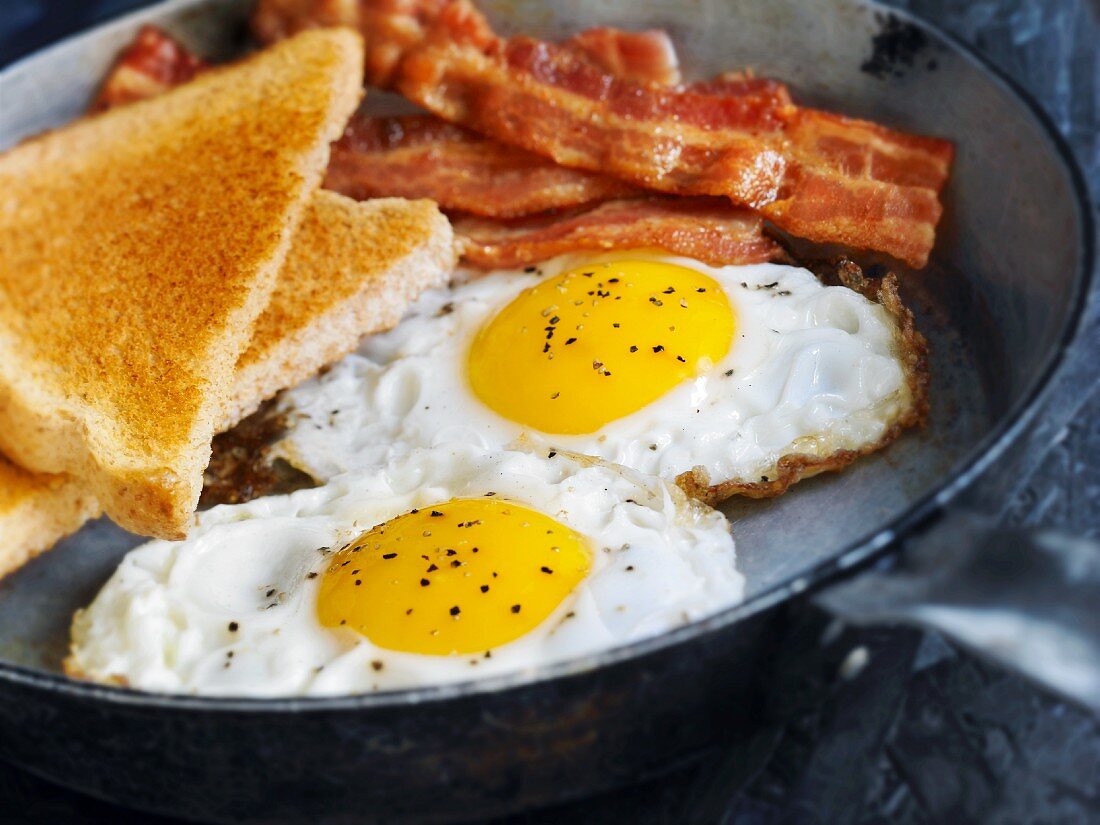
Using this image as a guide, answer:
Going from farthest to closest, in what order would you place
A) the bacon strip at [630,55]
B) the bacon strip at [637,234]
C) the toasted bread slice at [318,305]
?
the bacon strip at [630,55] < the bacon strip at [637,234] < the toasted bread slice at [318,305]

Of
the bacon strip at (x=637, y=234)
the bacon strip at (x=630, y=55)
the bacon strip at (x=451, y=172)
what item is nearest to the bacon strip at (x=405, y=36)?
the bacon strip at (x=630, y=55)

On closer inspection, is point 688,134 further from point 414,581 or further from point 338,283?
point 414,581

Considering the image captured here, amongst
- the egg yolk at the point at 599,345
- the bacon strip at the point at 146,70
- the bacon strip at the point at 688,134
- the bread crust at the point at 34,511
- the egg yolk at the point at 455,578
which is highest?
the bacon strip at the point at 688,134

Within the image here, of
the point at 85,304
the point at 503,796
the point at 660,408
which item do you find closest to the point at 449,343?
the point at 660,408

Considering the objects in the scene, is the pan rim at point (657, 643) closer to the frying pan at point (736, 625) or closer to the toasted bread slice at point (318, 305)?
the frying pan at point (736, 625)

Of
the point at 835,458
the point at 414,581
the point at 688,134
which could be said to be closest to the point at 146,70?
the point at 688,134

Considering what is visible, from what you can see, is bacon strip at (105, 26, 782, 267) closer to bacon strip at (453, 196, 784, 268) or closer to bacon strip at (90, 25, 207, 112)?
bacon strip at (453, 196, 784, 268)

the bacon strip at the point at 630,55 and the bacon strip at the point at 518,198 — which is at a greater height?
the bacon strip at the point at 630,55
